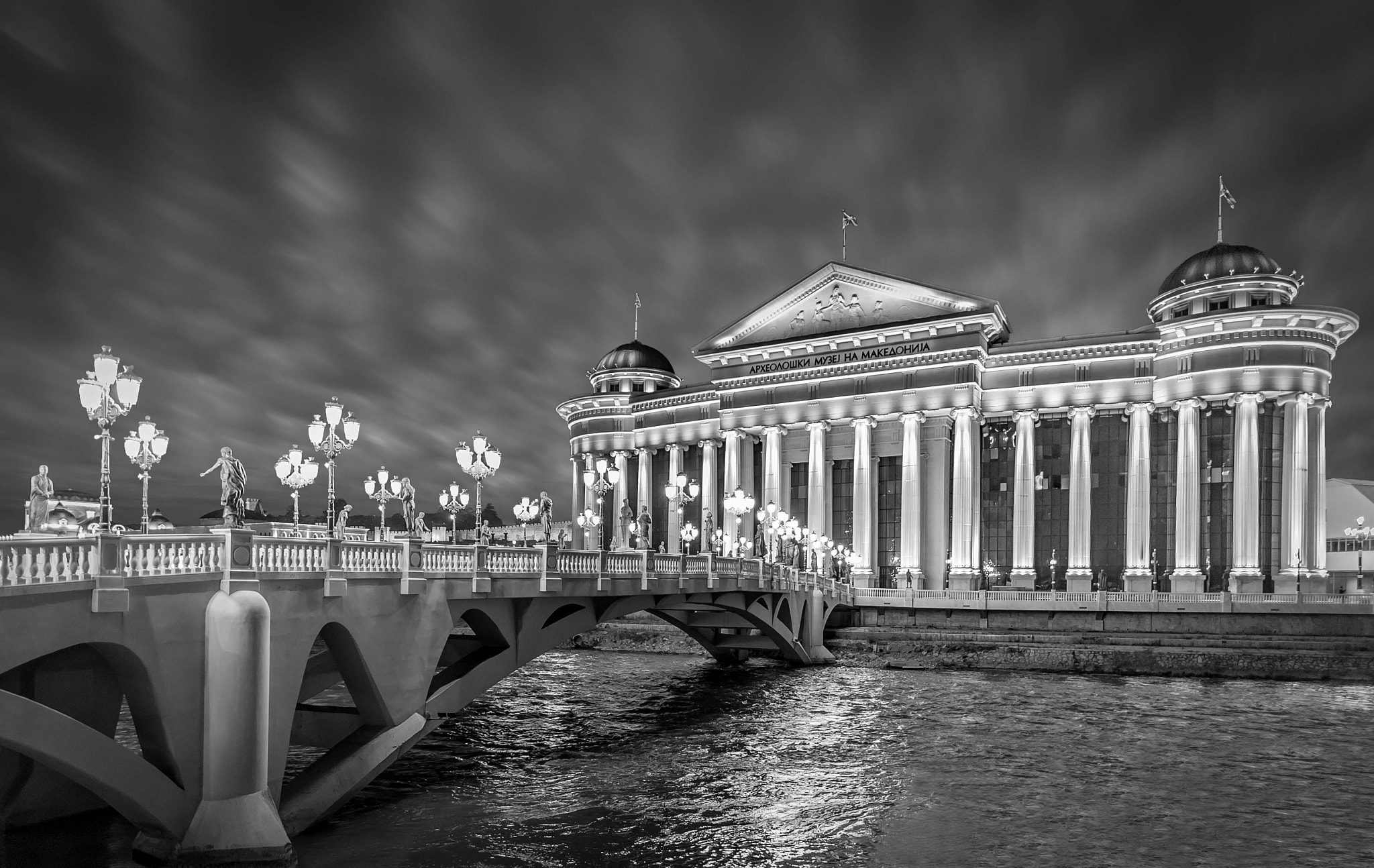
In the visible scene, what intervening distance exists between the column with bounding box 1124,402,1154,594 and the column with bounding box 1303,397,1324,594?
9427 millimetres

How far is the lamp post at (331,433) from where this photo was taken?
21.2 meters

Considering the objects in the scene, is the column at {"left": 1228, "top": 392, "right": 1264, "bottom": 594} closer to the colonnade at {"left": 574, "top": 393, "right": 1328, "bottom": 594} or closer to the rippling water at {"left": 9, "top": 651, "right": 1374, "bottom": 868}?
the colonnade at {"left": 574, "top": 393, "right": 1328, "bottom": 594}

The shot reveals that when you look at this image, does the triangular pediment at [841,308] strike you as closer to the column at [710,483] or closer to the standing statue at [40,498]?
the column at [710,483]

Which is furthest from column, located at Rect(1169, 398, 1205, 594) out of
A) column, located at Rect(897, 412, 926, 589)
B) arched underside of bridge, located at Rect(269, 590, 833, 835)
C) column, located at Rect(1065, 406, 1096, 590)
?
arched underside of bridge, located at Rect(269, 590, 833, 835)

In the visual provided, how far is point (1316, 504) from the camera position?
62719 mm

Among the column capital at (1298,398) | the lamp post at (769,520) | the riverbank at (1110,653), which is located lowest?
the riverbank at (1110,653)

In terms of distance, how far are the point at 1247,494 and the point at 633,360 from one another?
2261 inches

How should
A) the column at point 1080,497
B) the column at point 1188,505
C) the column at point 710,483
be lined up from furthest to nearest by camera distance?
the column at point 710,483
the column at point 1080,497
the column at point 1188,505

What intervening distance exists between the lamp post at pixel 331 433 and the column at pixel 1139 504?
58743 millimetres

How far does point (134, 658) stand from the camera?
1400 cm

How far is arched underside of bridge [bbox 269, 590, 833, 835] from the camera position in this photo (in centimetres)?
1906

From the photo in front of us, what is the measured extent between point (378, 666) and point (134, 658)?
20.1 ft

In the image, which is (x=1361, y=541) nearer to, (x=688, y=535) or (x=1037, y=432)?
(x=1037, y=432)

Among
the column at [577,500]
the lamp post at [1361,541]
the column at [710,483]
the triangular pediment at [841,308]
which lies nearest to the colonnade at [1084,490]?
the column at [710,483]
